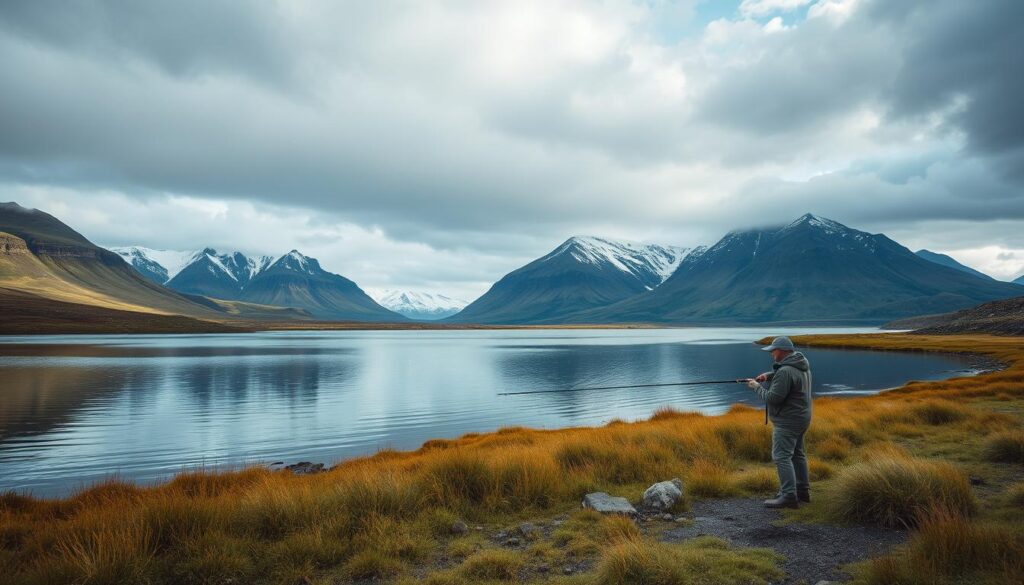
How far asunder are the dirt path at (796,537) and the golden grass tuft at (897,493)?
14.0 inches

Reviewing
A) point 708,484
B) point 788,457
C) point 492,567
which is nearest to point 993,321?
point 708,484

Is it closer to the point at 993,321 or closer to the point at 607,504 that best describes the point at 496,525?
the point at 607,504

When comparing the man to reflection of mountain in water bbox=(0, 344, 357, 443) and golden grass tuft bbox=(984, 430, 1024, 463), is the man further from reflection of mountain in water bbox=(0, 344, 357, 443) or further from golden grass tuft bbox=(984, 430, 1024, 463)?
reflection of mountain in water bbox=(0, 344, 357, 443)

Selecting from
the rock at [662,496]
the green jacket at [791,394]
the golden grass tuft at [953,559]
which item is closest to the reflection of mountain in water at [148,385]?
the rock at [662,496]

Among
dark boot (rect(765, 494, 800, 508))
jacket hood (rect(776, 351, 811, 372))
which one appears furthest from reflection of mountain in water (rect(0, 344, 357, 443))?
jacket hood (rect(776, 351, 811, 372))

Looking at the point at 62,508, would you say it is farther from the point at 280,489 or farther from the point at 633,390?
A: the point at 633,390

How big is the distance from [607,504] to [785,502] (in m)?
2.97

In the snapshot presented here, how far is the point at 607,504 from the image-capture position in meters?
9.69

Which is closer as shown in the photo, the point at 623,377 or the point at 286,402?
the point at 286,402

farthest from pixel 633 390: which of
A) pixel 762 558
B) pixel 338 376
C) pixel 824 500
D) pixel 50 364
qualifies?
pixel 50 364

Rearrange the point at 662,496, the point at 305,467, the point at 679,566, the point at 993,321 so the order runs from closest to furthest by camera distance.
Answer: the point at 679,566, the point at 662,496, the point at 305,467, the point at 993,321

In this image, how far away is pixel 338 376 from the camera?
5428 cm

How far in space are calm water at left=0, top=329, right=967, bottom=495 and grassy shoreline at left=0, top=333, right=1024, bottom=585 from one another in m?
11.5

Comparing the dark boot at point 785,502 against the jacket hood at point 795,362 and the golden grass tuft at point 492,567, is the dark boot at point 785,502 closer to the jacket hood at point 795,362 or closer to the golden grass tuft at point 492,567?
the jacket hood at point 795,362
